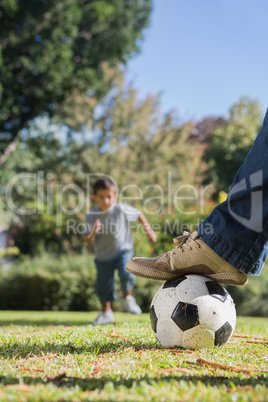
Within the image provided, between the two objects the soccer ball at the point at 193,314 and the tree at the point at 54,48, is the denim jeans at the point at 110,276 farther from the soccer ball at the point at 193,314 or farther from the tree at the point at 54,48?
the tree at the point at 54,48

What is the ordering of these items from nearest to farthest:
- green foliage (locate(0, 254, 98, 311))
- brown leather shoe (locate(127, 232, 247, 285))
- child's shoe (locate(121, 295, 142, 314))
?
brown leather shoe (locate(127, 232, 247, 285)) → child's shoe (locate(121, 295, 142, 314)) → green foliage (locate(0, 254, 98, 311))

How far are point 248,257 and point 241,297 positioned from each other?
8.32 meters

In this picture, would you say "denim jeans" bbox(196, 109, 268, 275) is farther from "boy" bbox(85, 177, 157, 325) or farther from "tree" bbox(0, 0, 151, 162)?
"tree" bbox(0, 0, 151, 162)

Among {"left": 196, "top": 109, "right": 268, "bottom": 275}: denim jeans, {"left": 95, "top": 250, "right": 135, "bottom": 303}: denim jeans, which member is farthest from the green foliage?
{"left": 196, "top": 109, "right": 268, "bottom": 275}: denim jeans

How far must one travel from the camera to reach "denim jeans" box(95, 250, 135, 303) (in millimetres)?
5539

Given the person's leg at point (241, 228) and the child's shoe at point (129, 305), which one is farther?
the child's shoe at point (129, 305)

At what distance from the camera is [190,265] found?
276 centimetres

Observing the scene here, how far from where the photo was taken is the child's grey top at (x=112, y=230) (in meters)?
5.63

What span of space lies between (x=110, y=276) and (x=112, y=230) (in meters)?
0.63

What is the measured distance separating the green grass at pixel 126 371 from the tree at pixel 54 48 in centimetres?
1422

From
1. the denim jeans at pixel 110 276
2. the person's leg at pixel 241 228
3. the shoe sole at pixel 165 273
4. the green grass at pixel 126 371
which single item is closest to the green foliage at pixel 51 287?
the denim jeans at pixel 110 276

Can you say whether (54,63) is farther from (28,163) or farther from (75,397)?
(75,397)

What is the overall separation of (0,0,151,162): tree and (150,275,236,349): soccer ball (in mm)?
14230
